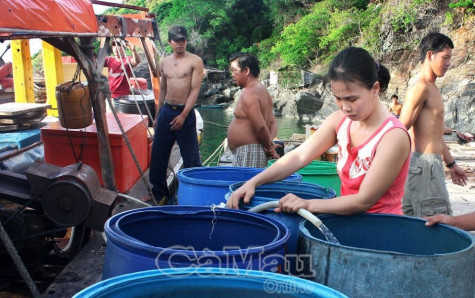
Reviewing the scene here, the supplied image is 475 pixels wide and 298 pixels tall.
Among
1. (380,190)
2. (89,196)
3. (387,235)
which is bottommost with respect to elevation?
(89,196)

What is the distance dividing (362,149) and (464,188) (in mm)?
6156

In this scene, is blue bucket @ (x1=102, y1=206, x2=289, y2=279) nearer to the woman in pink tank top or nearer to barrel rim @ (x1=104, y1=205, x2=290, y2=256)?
barrel rim @ (x1=104, y1=205, x2=290, y2=256)

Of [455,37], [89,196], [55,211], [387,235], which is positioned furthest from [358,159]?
[455,37]

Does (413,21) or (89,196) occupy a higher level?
(413,21)

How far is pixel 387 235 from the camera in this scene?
2148 millimetres

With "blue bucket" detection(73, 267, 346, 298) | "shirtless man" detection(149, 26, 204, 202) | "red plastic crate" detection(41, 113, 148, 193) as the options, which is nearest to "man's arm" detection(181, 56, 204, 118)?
"shirtless man" detection(149, 26, 204, 202)

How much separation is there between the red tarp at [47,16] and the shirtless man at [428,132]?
9.35ft

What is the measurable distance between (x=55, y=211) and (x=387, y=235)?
10.2 feet

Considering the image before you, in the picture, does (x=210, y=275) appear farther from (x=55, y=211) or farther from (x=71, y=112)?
(x=71, y=112)

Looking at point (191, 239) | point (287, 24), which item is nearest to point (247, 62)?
point (191, 239)

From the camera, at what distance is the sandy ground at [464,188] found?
637cm

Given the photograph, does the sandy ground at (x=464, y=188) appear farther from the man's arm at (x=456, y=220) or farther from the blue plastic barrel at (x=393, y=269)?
the blue plastic barrel at (x=393, y=269)

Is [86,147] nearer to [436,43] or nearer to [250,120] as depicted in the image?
[250,120]

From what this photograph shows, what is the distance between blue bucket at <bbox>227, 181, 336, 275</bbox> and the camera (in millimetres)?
2021
